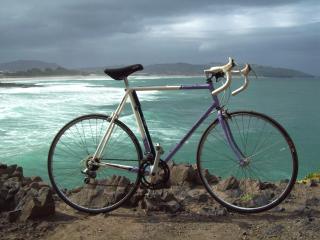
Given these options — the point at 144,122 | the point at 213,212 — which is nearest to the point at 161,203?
the point at 213,212

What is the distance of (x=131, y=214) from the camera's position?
4.59 meters

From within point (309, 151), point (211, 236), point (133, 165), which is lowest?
point (309, 151)

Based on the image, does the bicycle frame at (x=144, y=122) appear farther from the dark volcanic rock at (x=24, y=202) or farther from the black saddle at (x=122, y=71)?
the dark volcanic rock at (x=24, y=202)

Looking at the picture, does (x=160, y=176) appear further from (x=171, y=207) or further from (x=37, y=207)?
(x=37, y=207)

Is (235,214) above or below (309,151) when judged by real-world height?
above

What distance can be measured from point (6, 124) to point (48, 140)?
9.20 m

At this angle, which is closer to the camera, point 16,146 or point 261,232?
point 261,232

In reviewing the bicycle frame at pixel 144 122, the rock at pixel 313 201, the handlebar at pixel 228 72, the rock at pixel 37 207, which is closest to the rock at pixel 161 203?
the bicycle frame at pixel 144 122

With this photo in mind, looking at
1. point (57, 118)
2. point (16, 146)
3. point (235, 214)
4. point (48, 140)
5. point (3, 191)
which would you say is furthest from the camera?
point (57, 118)

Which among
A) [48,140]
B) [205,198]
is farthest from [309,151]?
[205,198]

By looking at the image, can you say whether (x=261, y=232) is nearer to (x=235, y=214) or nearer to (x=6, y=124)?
(x=235, y=214)

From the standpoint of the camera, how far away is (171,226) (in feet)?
14.0

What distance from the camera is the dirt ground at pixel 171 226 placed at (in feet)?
13.5

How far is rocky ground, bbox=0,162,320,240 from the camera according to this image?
13.5ft
